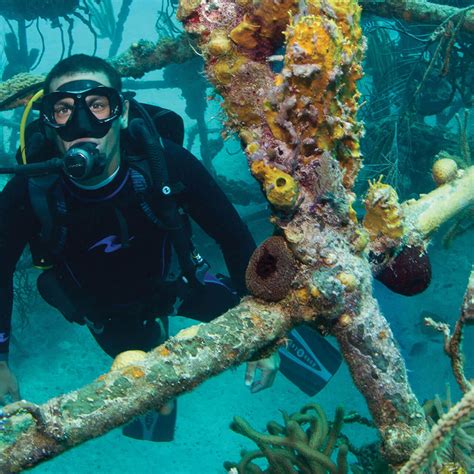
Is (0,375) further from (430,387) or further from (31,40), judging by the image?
(31,40)

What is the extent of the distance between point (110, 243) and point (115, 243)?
4 cm

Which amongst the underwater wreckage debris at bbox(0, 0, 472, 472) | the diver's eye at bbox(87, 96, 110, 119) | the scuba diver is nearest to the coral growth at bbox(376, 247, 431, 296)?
the underwater wreckage debris at bbox(0, 0, 472, 472)

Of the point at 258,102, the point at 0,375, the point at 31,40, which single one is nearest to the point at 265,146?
the point at 258,102

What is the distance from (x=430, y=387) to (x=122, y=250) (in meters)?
5.82

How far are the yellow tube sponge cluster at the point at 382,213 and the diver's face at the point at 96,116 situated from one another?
76.7 inches

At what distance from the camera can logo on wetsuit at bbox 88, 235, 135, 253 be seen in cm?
352

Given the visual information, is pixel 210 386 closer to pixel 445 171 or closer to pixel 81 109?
pixel 81 109

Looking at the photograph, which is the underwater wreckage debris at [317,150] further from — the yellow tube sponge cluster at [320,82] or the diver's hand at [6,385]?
the diver's hand at [6,385]

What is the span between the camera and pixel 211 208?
11.4ft

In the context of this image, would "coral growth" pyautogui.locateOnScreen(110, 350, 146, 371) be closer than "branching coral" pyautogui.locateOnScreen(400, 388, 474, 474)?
No

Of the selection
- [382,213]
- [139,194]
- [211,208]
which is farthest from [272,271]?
[139,194]

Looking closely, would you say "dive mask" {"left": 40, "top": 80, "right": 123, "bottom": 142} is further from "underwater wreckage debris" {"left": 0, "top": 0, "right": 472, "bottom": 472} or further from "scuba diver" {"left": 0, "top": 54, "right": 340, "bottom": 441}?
"underwater wreckage debris" {"left": 0, "top": 0, "right": 472, "bottom": 472}

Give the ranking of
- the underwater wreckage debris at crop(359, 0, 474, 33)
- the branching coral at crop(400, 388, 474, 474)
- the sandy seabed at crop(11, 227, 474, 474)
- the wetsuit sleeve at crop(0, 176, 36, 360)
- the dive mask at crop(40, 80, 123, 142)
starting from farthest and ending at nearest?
the sandy seabed at crop(11, 227, 474, 474)
the underwater wreckage debris at crop(359, 0, 474, 33)
the wetsuit sleeve at crop(0, 176, 36, 360)
the dive mask at crop(40, 80, 123, 142)
the branching coral at crop(400, 388, 474, 474)

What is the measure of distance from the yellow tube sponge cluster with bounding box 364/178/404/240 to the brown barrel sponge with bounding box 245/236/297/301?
1.82 ft
